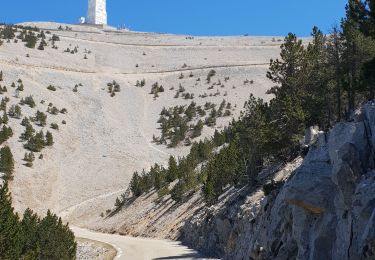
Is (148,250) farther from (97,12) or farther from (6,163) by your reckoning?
(97,12)

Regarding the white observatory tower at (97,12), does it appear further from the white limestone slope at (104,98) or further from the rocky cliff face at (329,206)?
the rocky cliff face at (329,206)

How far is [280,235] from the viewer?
55.2 feet

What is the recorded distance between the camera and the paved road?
26.3 m

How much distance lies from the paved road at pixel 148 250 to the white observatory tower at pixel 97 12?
14176 centimetres

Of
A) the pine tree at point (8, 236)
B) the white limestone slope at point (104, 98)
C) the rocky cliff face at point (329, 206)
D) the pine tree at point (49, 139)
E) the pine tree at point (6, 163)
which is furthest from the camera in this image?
the pine tree at point (49, 139)

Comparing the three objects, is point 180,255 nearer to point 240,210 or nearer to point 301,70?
point 240,210

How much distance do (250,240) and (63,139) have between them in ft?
144

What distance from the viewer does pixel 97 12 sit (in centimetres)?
16788

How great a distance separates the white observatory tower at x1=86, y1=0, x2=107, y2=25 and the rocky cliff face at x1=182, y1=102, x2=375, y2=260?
517 feet

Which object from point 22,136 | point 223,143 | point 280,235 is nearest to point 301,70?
point 280,235

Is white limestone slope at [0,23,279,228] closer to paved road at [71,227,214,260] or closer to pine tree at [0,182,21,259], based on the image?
paved road at [71,227,214,260]

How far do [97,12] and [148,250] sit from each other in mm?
149744

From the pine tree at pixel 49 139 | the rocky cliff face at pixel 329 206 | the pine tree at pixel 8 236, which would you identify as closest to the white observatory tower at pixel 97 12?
the pine tree at pixel 49 139

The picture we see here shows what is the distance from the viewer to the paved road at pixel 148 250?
26266 mm
